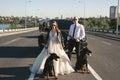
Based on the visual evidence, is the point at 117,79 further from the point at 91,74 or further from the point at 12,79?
the point at 12,79

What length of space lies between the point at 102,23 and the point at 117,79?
129905 mm

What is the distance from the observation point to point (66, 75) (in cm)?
1141

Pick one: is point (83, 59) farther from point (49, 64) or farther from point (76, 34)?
point (49, 64)

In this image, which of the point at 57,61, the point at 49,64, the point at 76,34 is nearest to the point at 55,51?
the point at 57,61

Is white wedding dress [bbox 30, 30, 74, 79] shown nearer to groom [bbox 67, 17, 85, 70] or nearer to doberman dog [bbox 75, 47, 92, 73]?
doberman dog [bbox 75, 47, 92, 73]

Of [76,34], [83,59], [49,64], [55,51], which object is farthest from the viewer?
[76,34]

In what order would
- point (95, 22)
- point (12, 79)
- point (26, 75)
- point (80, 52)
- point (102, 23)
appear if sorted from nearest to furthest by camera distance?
point (12, 79), point (26, 75), point (80, 52), point (102, 23), point (95, 22)

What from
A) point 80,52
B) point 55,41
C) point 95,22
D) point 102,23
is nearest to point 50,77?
point 55,41

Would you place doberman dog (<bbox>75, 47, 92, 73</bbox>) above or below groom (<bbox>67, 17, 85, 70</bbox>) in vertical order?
below

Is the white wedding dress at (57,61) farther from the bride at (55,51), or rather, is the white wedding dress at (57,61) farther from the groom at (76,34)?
the groom at (76,34)

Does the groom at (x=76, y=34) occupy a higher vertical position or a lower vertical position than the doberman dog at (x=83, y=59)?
higher

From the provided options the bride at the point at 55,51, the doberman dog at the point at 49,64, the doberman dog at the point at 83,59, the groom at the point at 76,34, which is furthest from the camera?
the groom at the point at 76,34

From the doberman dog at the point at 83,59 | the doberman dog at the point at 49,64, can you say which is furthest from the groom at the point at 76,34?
the doberman dog at the point at 49,64

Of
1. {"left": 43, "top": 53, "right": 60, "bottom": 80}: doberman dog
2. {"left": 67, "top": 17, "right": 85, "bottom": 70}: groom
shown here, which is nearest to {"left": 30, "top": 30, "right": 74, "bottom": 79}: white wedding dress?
{"left": 43, "top": 53, "right": 60, "bottom": 80}: doberman dog
